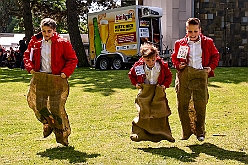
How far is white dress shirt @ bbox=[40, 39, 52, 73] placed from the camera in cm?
600

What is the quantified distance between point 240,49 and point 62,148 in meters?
17.4

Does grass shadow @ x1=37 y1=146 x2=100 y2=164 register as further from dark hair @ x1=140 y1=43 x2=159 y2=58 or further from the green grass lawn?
dark hair @ x1=140 y1=43 x2=159 y2=58

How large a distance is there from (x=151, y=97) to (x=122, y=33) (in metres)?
13.9

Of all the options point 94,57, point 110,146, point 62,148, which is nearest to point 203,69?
point 110,146

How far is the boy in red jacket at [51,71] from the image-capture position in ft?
19.5

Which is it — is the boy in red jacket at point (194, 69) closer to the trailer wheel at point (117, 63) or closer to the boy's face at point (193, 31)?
the boy's face at point (193, 31)

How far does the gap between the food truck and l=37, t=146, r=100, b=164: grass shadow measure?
13.4 metres

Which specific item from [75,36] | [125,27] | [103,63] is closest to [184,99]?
[125,27]

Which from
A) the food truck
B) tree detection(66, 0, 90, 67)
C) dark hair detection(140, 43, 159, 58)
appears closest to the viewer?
dark hair detection(140, 43, 159, 58)

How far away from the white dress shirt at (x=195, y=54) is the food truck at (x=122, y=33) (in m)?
13.2

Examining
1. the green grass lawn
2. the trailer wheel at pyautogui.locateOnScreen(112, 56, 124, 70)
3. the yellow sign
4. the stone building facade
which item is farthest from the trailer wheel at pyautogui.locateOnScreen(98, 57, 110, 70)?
the green grass lawn

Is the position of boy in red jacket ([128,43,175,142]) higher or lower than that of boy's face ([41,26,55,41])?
lower

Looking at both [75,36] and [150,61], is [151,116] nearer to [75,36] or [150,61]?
[150,61]

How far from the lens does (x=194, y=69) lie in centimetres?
603
